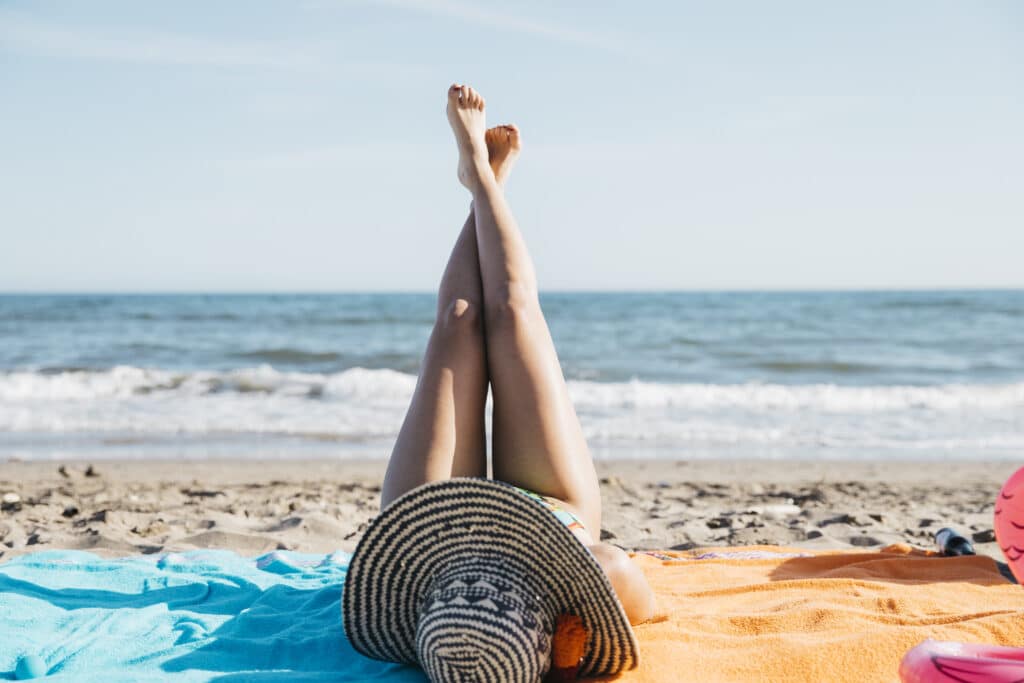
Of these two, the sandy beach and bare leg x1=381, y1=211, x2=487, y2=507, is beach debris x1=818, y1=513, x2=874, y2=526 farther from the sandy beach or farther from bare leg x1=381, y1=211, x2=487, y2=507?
bare leg x1=381, y1=211, x2=487, y2=507

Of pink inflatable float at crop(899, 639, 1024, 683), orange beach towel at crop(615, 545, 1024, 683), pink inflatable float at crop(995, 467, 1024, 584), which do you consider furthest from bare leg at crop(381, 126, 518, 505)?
pink inflatable float at crop(995, 467, 1024, 584)

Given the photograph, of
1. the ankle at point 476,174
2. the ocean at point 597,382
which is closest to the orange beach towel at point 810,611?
the ankle at point 476,174

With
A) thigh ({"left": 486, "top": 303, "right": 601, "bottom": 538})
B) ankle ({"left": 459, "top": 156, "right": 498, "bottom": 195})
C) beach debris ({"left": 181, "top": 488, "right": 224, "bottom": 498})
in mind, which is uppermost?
ankle ({"left": 459, "top": 156, "right": 498, "bottom": 195})

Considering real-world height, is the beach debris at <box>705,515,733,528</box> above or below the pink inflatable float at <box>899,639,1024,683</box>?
below

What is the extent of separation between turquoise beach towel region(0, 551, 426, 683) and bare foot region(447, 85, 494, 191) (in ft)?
5.11

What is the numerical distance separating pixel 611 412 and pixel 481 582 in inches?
342

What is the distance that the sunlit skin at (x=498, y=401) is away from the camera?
2.64m

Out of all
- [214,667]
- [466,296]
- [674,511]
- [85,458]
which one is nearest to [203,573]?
[214,667]

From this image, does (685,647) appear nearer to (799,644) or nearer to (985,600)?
(799,644)

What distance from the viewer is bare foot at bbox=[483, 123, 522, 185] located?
12.0 ft

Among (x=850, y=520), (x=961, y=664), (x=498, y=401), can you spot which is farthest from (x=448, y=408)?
(x=850, y=520)

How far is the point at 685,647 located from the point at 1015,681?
1.11 m

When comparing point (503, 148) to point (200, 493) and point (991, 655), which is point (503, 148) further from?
point (200, 493)

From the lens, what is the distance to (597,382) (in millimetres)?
13461
